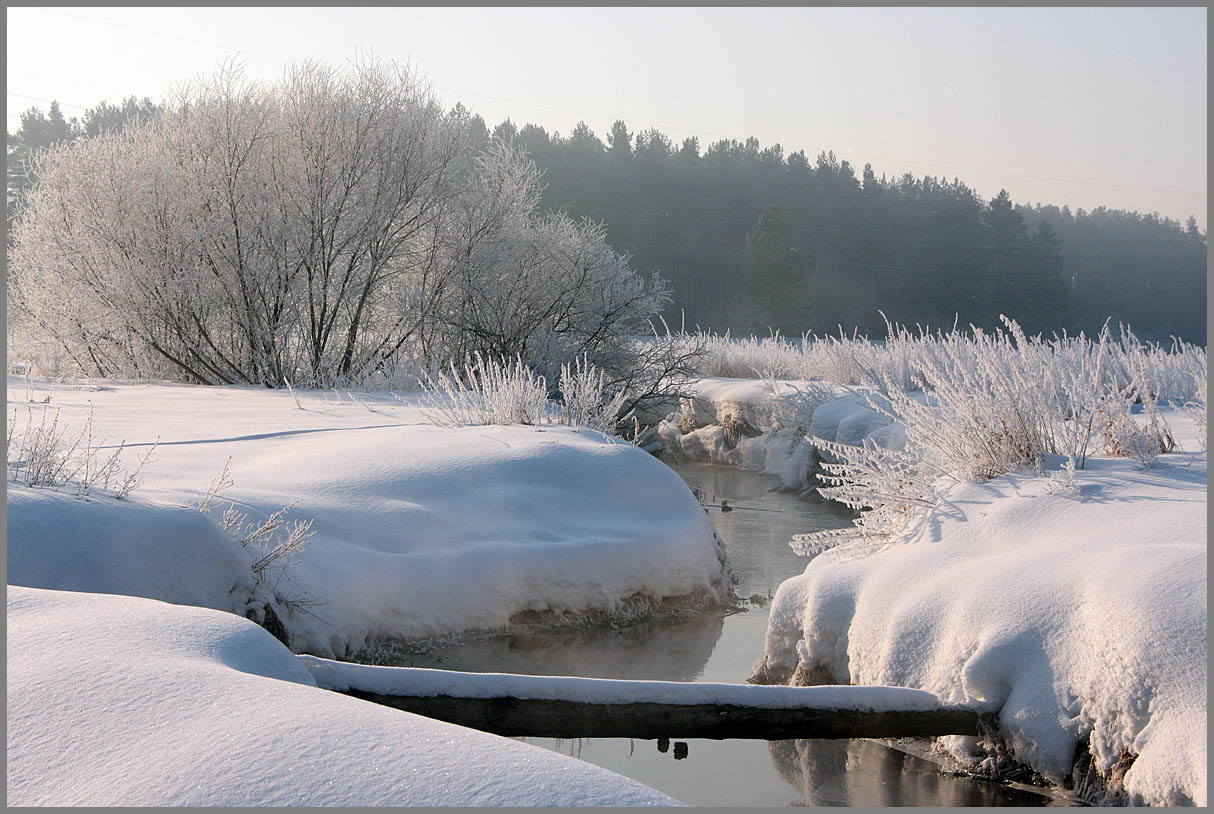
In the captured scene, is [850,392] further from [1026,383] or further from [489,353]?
[1026,383]

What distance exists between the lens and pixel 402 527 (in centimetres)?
616

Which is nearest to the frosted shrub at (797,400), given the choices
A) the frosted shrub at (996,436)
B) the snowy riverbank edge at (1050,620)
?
the frosted shrub at (996,436)

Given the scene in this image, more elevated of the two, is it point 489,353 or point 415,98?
point 415,98

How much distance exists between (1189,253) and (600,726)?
102 meters

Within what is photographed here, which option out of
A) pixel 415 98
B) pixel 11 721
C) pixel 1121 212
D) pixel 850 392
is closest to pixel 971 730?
pixel 11 721

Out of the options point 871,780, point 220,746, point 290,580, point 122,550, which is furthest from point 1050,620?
point 122,550

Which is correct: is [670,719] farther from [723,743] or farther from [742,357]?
[742,357]

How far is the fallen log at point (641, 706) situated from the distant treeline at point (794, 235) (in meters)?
46.9

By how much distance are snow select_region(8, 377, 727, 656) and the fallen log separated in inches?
57.3

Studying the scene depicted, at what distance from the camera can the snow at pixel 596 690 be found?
12.3 ft

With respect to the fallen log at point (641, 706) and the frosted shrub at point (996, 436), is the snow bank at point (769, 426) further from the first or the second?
the fallen log at point (641, 706)

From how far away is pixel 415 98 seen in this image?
15.2 m

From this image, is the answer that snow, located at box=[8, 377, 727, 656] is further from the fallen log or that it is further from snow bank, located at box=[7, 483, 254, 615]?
the fallen log

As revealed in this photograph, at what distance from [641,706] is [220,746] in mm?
1945
